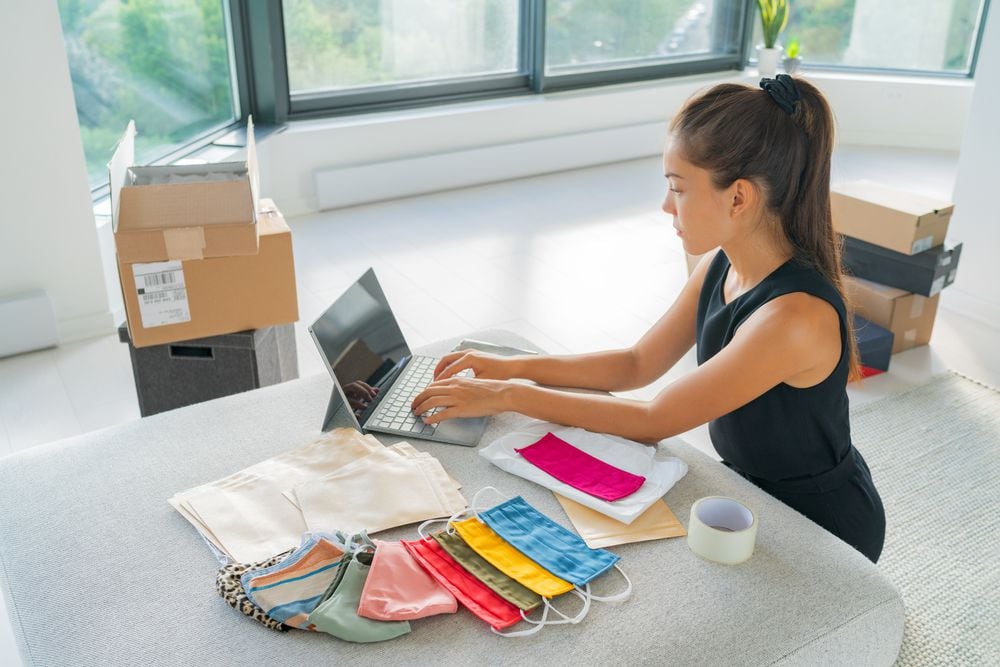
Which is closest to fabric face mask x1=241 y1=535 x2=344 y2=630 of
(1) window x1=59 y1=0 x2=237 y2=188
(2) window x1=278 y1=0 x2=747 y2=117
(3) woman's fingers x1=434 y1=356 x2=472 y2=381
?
(3) woman's fingers x1=434 y1=356 x2=472 y2=381

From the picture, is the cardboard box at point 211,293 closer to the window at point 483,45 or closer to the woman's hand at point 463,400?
the woman's hand at point 463,400

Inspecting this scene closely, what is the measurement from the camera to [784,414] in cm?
157

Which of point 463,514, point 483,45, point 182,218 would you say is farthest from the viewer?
point 483,45

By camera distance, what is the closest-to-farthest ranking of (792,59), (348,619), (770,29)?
(348,619), (792,59), (770,29)

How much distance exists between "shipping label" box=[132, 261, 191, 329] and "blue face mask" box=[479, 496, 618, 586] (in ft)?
3.59

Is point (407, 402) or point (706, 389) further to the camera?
point (407, 402)

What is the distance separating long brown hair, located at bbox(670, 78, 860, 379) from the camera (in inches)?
58.1

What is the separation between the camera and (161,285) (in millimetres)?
2137

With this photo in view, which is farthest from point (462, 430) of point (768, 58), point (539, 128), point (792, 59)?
point (768, 58)

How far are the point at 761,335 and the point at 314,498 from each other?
28.8 inches

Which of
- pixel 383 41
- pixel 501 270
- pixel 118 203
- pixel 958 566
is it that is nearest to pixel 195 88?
pixel 383 41

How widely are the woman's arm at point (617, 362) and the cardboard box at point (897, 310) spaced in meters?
1.50

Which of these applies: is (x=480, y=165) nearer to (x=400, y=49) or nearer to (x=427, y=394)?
(x=400, y=49)

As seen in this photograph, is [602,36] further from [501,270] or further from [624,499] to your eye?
[624,499]
